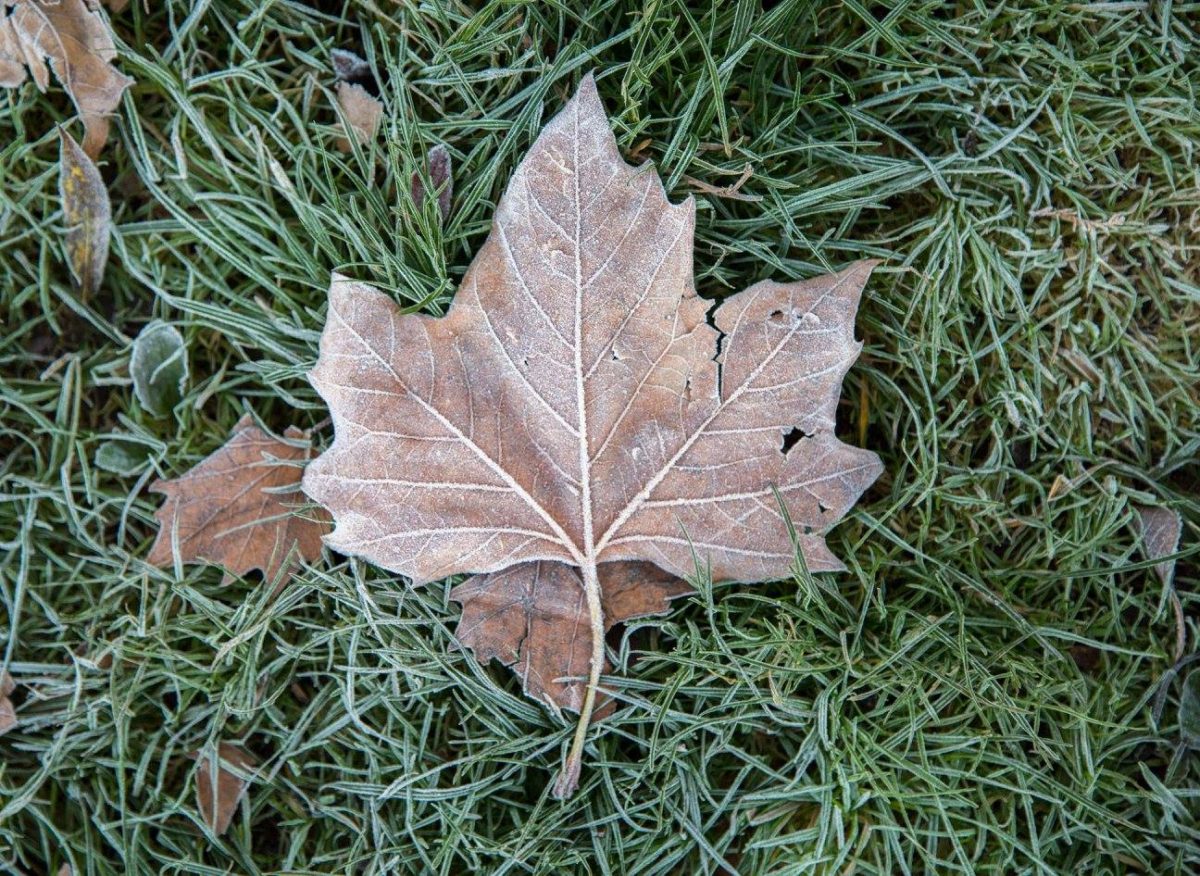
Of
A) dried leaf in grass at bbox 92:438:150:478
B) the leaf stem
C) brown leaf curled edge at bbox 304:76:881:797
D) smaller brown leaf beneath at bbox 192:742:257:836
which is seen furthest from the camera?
dried leaf in grass at bbox 92:438:150:478

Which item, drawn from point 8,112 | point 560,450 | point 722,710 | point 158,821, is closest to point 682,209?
point 560,450

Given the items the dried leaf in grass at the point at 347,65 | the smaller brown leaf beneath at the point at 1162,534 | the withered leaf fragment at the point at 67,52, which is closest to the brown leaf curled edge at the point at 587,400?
the dried leaf in grass at the point at 347,65

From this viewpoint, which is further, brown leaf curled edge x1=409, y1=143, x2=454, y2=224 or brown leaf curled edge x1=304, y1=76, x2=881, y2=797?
brown leaf curled edge x1=409, y1=143, x2=454, y2=224

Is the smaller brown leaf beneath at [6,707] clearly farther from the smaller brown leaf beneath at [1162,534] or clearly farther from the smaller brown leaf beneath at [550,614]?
the smaller brown leaf beneath at [1162,534]

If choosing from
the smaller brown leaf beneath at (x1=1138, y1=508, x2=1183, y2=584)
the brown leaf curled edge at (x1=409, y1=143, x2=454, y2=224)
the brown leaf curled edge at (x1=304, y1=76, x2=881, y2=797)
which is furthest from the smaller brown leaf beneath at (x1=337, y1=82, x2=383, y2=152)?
the smaller brown leaf beneath at (x1=1138, y1=508, x2=1183, y2=584)

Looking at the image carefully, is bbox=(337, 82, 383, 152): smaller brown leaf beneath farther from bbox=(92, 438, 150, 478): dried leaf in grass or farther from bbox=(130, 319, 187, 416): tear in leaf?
bbox=(92, 438, 150, 478): dried leaf in grass

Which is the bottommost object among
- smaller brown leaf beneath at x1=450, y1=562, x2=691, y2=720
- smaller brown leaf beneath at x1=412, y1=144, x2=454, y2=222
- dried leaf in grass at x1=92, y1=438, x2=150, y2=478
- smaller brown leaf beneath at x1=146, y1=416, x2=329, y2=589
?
smaller brown leaf beneath at x1=450, y1=562, x2=691, y2=720

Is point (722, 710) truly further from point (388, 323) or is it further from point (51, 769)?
point (51, 769)
